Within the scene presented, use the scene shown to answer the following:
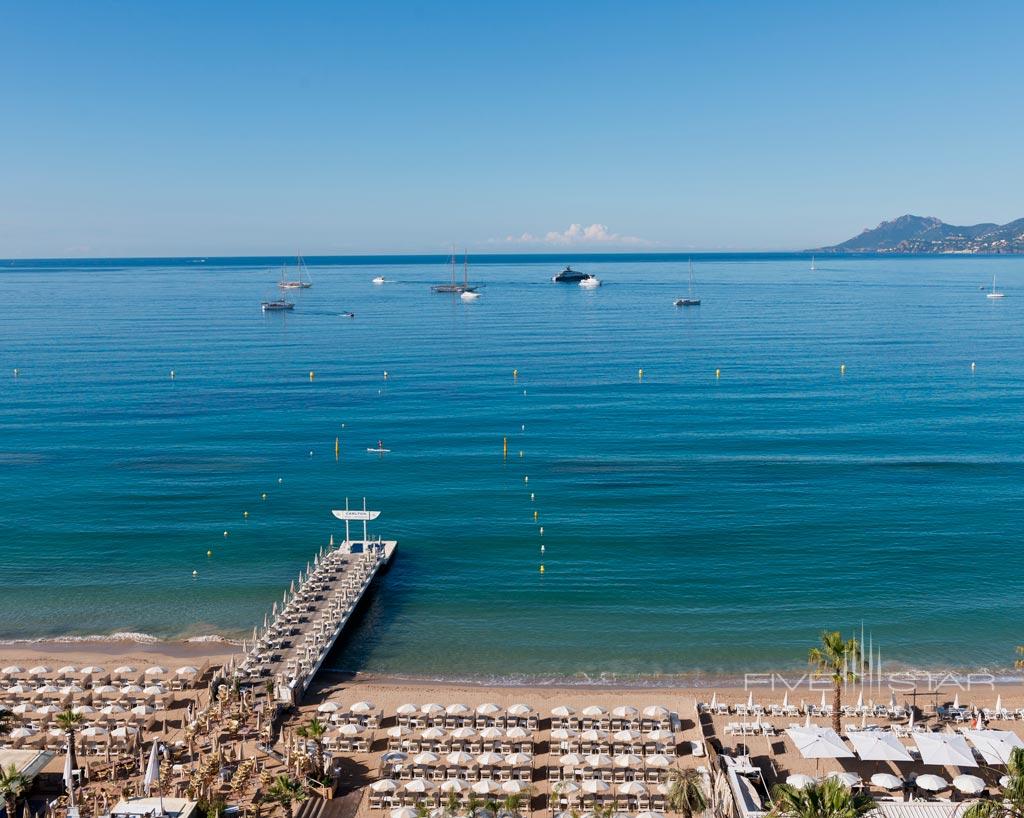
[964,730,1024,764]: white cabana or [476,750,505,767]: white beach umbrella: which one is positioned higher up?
[964,730,1024,764]: white cabana

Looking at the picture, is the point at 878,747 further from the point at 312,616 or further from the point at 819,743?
the point at 312,616

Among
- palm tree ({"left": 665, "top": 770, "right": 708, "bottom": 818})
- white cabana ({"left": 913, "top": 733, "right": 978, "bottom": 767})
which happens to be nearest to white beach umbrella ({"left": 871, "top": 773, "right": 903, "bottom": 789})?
white cabana ({"left": 913, "top": 733, "right": 978, "bottom": 767})

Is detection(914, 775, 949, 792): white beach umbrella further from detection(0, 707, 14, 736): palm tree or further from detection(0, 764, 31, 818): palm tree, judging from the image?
detection(0, 707, 14, 736): palm tree

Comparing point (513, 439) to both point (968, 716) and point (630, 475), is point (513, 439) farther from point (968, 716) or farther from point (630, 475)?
point (968, 716)

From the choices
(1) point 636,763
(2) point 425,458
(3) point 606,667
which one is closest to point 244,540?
(2) point 425,458

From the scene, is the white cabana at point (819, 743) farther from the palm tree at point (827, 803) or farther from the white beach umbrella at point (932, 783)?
the palm tree at point (827, 803)

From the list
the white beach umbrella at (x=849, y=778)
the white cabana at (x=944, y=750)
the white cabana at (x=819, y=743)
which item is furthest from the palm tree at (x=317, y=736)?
the white cabana at (x=944, y=750)
